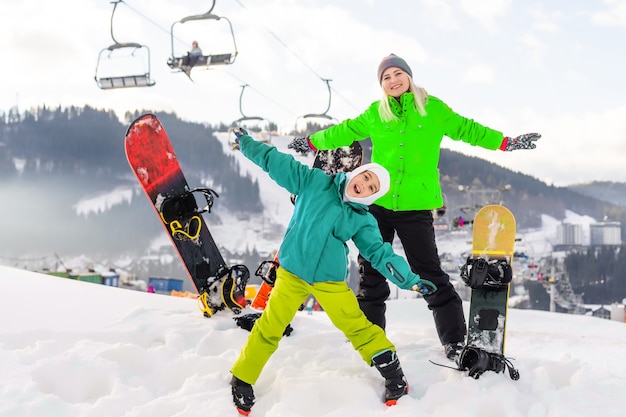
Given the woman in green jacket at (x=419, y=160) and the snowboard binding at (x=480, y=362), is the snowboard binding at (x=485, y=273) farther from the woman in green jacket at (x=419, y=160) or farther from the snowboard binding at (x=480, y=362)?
the snowboard binding at (x=480, y=362)

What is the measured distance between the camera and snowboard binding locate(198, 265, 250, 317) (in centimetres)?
375

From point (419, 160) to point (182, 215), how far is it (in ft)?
6.26

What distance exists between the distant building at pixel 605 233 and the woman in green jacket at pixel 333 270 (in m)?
81.1

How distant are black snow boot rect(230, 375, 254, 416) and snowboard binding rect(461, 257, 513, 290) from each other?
3.80 ft

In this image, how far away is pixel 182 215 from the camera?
3967 millimetres

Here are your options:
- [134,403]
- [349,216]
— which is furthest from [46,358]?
[349,216]

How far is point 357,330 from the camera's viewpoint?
236 centimetres

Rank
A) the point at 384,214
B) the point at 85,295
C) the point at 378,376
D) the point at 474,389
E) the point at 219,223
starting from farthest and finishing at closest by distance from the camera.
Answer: the point at 219,223, the point at 85,295, the point at 384,214, the point at 378,376, the point at 474,389

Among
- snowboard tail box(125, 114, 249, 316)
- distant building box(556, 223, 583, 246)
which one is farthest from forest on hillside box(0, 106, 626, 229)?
snowboard tail box(125, 114, 249, 316)

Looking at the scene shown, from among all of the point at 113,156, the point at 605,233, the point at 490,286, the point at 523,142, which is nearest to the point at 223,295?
the point at 490,286

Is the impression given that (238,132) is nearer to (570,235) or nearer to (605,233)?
(605,233)

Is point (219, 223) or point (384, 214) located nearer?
point (384, 214)

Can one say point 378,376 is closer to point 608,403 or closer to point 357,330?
point 357,330

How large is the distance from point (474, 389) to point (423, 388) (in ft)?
0.71
